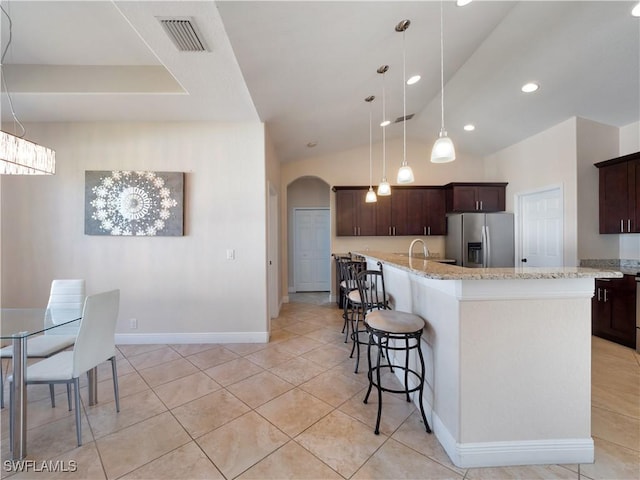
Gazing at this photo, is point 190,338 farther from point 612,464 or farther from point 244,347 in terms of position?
point 612,464

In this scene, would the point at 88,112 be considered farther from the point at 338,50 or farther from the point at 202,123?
the point at 338,50

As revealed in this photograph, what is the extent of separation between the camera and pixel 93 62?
258 cm

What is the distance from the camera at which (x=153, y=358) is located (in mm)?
2883

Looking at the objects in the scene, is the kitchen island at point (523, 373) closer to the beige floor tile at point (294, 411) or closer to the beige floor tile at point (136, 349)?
the beige floor tile at point (294, 411)

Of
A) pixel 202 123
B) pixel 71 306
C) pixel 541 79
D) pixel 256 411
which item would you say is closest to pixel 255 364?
pixel 256 411

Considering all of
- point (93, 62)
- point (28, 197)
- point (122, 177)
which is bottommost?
point (28, 197)

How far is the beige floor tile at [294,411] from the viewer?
1.85 metres

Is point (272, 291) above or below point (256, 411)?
above

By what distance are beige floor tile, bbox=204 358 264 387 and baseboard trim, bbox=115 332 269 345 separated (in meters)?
0.46

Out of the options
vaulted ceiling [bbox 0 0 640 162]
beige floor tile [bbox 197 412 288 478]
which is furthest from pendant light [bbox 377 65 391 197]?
beige floor tile [bbox 197 412 288 478]

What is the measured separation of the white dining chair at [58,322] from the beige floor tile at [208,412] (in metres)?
1.07

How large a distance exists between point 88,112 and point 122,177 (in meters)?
0.75

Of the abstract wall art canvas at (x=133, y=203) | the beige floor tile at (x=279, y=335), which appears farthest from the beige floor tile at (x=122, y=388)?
the abstract wall art canvas at (x=133, y=203)

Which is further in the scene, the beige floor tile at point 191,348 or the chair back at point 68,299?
the beige floor tile at point 191,348
